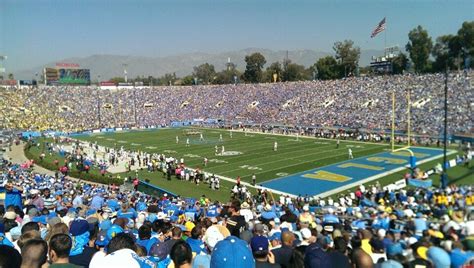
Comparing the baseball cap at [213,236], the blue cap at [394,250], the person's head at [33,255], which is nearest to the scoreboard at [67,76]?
the baseball cap at [213,236]

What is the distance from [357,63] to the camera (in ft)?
265

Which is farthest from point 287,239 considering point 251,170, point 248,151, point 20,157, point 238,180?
point 20,157

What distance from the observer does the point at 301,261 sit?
3908 mm

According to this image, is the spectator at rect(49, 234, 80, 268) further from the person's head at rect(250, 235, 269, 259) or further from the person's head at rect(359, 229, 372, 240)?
the person's head at rect(359, 229, 372, 240)

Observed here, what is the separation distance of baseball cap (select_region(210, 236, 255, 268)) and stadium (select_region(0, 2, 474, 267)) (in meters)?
0.01

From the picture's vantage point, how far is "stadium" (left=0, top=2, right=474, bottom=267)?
15.7 feet

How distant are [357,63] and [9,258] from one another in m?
83.1

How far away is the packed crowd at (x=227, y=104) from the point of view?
40.8 metres

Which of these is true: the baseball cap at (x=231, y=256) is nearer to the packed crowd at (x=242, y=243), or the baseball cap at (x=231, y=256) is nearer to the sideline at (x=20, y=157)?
the packed crowd at (x=242, y=243)

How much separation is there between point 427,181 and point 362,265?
1232cm

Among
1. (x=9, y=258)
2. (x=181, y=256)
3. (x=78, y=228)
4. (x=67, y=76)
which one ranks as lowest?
(x=78, y=228)

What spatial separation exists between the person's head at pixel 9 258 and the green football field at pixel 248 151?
20592mm

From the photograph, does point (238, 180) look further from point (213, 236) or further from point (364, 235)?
point (213, 236)

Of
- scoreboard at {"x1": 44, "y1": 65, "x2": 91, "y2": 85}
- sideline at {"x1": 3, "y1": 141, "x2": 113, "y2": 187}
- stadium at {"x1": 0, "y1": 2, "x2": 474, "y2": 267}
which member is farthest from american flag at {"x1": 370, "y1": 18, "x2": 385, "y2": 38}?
scoreboard at {"x1": 44, "y1": 65, "x2": 91, "y2": 85}
